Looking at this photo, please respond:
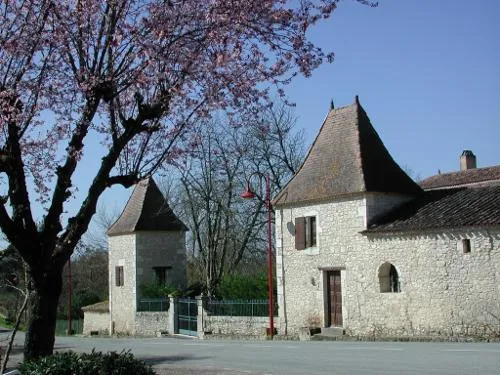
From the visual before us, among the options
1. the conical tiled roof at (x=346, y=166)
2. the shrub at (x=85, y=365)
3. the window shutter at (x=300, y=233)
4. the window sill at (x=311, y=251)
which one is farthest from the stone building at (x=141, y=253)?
the shrub at (x=85, y=365)

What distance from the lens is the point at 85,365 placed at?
8461mm

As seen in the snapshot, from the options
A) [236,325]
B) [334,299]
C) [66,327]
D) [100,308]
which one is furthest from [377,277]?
[66,327]

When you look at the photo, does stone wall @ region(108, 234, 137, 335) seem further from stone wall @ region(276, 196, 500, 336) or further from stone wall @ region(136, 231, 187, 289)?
stone wall @ region(276, 196, 500, 336)

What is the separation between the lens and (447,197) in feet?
76.0

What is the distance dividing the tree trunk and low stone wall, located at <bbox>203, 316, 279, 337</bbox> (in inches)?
683

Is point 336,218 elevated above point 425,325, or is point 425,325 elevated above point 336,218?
point 336,218

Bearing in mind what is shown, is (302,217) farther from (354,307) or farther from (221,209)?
(221,209)

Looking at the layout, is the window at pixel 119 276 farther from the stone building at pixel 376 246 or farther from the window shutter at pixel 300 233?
the window shutter at pixel 300 233

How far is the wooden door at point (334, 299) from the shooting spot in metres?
24.6

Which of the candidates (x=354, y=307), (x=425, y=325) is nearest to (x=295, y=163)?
(x=354, y=307)

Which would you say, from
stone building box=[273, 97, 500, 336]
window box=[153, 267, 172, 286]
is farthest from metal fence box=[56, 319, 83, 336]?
stone building box=[273, 97, 500, 336]

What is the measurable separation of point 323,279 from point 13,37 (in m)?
17.4

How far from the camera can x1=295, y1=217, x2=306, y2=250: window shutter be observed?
25.9 m

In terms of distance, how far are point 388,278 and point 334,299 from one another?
8.25 feet
